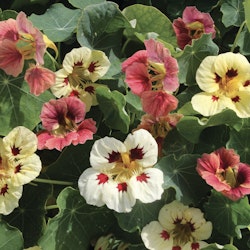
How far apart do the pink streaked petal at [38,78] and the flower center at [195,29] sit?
1.22 feet

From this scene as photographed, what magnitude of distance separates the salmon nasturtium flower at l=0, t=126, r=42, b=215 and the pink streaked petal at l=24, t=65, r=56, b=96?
0.28 ft

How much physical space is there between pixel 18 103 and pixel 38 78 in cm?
11

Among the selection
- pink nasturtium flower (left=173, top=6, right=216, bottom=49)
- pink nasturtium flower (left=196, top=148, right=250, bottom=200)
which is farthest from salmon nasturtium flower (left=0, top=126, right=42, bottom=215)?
pink nasturtium flower (left=173, top=6, right=216, bottom=49)

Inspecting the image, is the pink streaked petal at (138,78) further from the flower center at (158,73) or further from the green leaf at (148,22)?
the green leaf at (148,22)

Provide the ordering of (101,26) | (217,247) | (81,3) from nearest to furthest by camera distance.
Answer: (217,247) < (101,26) < (81,3)

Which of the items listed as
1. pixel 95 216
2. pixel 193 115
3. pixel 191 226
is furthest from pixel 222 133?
pixel 95 216

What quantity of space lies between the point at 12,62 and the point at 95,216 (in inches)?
14.7

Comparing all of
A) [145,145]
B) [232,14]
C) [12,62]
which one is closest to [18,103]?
[12,62]

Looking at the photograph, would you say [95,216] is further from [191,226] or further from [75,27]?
[75,27]

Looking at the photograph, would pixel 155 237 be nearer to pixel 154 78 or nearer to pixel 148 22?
pixel 154 78

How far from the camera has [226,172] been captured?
3.85 feet

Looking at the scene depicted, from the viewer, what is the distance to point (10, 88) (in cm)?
129

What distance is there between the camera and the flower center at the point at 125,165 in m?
1.17

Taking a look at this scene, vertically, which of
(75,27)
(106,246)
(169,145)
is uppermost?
(75,27)
